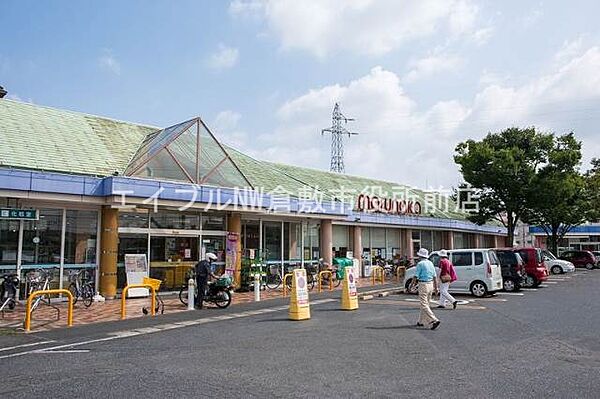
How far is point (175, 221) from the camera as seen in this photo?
690 inches

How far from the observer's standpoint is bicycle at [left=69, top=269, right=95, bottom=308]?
14406 mm

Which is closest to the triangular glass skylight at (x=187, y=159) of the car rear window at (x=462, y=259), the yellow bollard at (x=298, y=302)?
the yellow bollard at (x=298, y=302)

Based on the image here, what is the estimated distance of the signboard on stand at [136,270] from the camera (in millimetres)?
16047

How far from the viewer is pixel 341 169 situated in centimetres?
4694

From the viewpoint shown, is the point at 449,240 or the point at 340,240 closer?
the point at 340,240

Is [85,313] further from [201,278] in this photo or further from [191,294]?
[201,278]

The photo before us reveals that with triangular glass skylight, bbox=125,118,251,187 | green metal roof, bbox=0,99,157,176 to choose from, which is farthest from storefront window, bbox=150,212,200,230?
green metal roof, bbox=0,99,157,176

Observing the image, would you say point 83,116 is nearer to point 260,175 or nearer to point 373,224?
point 260,175

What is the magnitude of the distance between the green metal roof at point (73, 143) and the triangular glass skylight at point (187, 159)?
33.9 inches

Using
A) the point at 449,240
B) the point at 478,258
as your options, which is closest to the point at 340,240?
the point at 478,258

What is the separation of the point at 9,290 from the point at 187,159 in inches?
270

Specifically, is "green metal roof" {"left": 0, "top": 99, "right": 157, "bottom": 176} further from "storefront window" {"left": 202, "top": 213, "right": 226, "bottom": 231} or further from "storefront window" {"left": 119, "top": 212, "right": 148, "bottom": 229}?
"storefront window" {"left": 202, "top": 213, "right": 226, "bottom": 231}

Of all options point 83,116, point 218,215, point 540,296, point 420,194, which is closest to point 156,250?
point 218,215

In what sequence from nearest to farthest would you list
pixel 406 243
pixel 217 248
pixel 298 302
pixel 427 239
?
pixel 298 302, pixel 217 248, pixel 406 243, pixel 427 239
